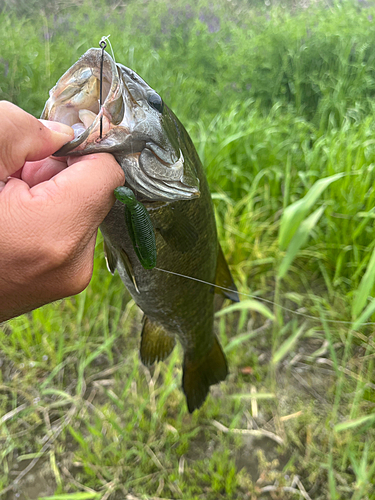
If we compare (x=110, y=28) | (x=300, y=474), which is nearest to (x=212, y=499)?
(x=300, y=474)

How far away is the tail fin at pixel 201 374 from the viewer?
145cm

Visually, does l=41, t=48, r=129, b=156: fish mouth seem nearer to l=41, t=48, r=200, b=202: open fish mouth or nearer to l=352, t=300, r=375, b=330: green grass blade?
l=41, t=48, r=200, b=202: open fish mouth

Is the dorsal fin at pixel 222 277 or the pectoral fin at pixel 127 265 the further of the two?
the dorsal fin at pixel 222 277

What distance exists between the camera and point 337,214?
2.08m

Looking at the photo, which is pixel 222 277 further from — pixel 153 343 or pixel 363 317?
pixel 363 317

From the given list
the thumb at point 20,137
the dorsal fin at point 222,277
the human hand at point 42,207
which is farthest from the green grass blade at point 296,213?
the thumb at point 20,137

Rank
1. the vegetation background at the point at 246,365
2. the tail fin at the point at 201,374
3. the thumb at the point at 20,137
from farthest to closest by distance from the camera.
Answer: the vegetation background at the point at 246,365 → the tail fin at the point at 201,374 → the thumb at the point at 20,137

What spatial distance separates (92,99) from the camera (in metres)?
0.75

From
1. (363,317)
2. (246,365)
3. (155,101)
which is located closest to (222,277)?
(363,317)

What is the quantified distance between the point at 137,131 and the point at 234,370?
1553 mm

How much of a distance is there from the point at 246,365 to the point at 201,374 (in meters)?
0.64

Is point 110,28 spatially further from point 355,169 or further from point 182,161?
point 182,161

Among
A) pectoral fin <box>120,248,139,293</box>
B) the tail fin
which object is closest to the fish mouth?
pectoral fin <box>120,248,139,293</box>

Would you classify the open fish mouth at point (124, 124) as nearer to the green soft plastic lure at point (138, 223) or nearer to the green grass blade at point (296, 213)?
the green soft plastic lure at point (138, 223)
